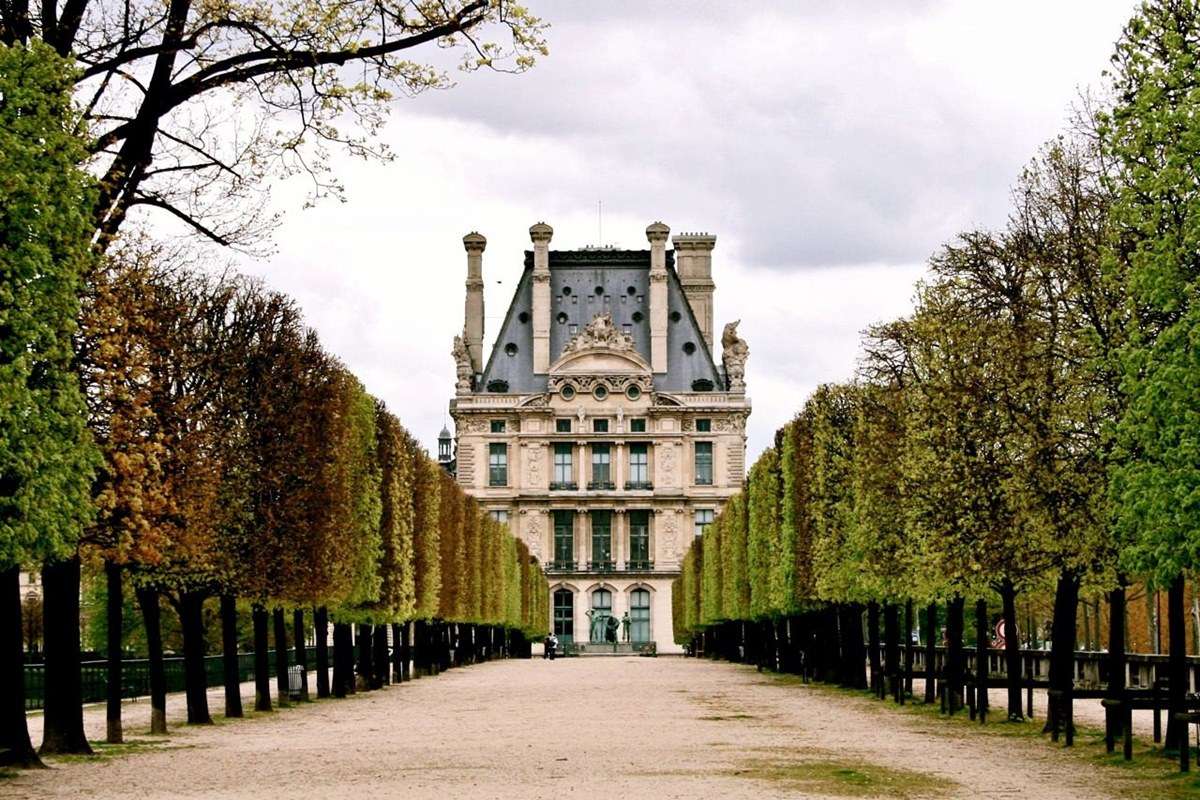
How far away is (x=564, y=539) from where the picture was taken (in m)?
138

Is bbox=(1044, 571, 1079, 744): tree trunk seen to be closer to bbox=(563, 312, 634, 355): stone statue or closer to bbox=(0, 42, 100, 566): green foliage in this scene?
bbox=(0, 42, 100, 566): green foliage

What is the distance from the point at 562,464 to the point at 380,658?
82.2 meters

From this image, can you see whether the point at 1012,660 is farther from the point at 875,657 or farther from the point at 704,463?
the point at 704,463

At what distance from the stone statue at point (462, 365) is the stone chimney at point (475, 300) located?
4079 millimetres

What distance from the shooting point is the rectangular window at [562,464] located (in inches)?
5443

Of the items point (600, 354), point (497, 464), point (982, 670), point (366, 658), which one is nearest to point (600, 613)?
point (497, 464)

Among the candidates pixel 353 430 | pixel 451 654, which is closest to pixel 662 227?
pixel 451 654

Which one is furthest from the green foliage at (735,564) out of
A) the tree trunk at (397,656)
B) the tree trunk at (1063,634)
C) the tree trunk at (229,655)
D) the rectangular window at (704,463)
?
the rectangular window at (704,463)

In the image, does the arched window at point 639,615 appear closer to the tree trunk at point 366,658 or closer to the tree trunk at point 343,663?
the tree trunk at point 366,658

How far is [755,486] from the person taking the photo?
221 feet

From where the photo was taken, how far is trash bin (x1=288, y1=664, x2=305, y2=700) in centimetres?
4404

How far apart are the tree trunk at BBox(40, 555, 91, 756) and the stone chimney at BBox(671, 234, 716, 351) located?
121854mm

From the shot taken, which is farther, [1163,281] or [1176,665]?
[1176,665]

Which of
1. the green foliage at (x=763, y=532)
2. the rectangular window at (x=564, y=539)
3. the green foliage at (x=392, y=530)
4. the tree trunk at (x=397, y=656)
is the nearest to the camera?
the green foliage at (x=392, y=530)
